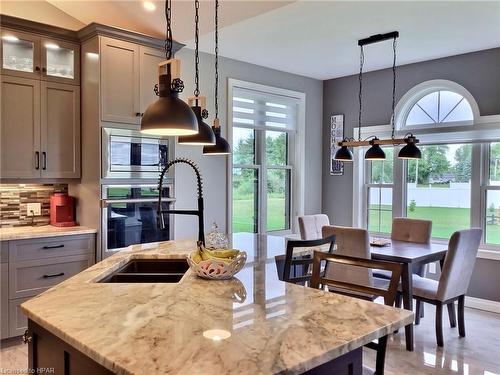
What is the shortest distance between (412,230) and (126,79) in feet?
11.0

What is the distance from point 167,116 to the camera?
1895mm

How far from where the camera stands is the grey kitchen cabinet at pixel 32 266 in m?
3.40

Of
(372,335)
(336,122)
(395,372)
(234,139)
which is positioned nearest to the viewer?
(372,335)

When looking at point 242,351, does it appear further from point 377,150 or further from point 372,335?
point 377,150

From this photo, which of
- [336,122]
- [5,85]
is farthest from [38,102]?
[336,122]

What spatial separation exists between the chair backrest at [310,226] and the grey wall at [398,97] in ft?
4.38

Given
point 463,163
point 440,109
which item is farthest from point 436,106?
point 463,163

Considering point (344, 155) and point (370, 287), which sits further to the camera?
point (344, 155)

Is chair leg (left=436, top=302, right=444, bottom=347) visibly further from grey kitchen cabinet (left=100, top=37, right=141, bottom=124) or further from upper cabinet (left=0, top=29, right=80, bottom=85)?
upper cabinet (left=0, top=29, right=80, bottom=85)

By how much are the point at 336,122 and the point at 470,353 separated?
3.72 metres

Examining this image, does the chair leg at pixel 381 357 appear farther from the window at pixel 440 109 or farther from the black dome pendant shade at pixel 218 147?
the window at pixel 440 109

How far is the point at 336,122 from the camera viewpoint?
6.29 metres

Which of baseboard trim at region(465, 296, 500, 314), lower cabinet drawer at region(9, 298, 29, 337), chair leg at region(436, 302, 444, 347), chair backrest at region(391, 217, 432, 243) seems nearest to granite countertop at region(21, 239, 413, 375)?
lower cabinet drawer at region(9, 298, 29, 337)

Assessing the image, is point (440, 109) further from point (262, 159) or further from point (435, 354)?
point (435, 354)
